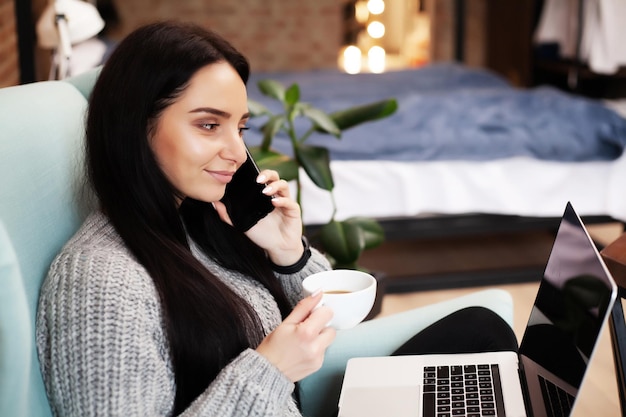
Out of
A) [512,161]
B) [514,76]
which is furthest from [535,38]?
[512,161]

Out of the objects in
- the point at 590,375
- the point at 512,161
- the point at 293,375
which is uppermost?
the point at 293,375

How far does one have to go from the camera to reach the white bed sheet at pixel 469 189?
9.66 feet

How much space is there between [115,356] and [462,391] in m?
0.54

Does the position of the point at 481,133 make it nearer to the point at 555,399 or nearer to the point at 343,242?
the point at 343,242

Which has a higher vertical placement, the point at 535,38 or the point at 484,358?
the point at 484,358

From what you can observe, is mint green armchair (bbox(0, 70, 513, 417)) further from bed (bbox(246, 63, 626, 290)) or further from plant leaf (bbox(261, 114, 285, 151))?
bed (bbox(246, 63, 626, 290))

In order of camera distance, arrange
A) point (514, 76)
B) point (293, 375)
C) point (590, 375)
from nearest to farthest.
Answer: point (293, 375) < point (590, 375) < point (514, 76)

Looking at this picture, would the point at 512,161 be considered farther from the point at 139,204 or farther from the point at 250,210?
the point at 139,204

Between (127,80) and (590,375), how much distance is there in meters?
1.77

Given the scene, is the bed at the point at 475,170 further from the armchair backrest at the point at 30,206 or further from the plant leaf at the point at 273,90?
the armchair backrest at the point at 30,206

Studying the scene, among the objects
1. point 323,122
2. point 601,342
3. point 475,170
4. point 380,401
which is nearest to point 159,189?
point 380,401

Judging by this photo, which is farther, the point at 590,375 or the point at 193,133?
the point at 590,375

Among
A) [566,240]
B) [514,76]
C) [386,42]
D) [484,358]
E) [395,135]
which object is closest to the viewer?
[566,240]

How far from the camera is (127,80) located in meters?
1.05
